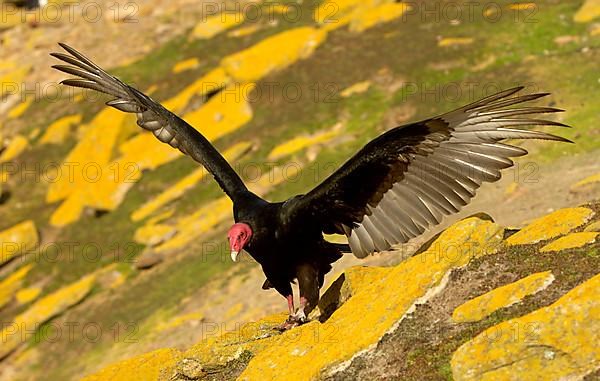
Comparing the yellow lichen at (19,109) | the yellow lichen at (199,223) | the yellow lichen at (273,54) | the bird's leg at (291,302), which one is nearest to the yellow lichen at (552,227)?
the bird's leg at (291,302)

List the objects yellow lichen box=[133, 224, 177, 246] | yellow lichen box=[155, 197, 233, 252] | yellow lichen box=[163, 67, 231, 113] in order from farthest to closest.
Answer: yellow lichen box=[163, 67, 231, 113] < yellow lichen box=[133, 224, 177, 246] < yellow lichen box=[155, 197, 233, 252]

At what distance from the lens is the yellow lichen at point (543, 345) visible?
8.15 m

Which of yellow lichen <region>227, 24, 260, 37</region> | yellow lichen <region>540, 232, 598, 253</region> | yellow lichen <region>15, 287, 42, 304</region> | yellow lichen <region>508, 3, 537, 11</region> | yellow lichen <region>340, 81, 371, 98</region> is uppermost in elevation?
yellow lichen <region>540, 232, 598, 253</region>

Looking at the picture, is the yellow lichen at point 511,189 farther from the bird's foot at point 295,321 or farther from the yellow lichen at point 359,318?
the bird's foot at point 295,321

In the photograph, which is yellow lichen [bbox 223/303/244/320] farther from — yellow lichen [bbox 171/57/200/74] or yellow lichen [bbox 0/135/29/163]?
yellow lichen [bbox 0/135/29/163]

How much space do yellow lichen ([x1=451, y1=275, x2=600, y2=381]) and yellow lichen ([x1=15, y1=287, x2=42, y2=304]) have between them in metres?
25.1

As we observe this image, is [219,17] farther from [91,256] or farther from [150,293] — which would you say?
[150,293]

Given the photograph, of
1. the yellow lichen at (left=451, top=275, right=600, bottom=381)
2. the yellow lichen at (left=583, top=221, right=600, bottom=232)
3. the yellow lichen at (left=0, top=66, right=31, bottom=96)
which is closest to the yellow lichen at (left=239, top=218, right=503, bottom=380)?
the yellow lichen at (left=583, top=221, right=600, bottom=232)

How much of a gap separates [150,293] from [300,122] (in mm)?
10237

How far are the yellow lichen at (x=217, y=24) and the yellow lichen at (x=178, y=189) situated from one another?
13.9 m

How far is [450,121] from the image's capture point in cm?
970

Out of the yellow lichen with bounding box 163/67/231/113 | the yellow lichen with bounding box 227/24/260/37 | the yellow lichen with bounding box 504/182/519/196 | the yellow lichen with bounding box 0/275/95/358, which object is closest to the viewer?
the yellow lichen with bounding box 504/182/519/196

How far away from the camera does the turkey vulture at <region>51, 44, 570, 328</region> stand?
9.63 metres

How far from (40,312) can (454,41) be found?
66.3ft
